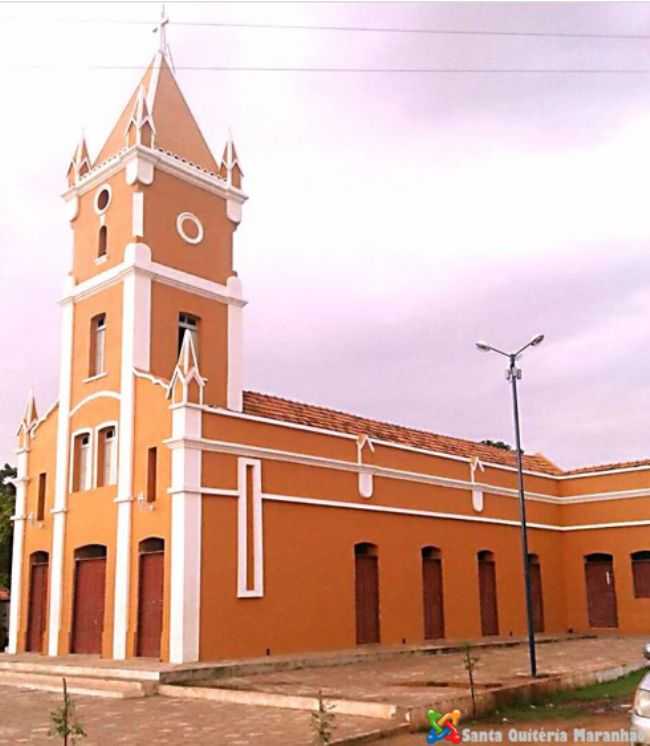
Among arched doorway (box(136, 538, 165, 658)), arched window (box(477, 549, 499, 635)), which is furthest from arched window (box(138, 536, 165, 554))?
arched window (box(477, 549, 499, 635))

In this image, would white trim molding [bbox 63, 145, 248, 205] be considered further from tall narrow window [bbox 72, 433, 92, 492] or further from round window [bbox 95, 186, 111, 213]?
tall narrow window [bbox 72, 433, 92, 492]

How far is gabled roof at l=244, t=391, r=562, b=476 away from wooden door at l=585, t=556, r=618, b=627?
347 cm

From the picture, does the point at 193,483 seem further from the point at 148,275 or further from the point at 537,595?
the point at 537,595

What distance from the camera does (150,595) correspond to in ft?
59.8

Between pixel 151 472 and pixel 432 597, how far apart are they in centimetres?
890

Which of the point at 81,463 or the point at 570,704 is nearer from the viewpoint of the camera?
the point at 570,704

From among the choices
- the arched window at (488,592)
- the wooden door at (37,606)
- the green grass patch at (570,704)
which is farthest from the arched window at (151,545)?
the arched window at (488,592)

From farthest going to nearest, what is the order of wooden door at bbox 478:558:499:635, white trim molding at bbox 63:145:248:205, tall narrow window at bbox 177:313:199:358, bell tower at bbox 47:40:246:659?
wooden door at bbox 478:558:499:635 → tall narrow window at bbox 177:313:199:358 → white trim molding at bbox 63:145:248:205 → bell tower at bbox 47:40:246:659

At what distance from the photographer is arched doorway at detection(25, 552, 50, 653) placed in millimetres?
20969

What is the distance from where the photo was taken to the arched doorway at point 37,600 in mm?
20969

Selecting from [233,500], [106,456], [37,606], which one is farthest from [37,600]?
[233,500]

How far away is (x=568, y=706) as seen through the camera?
12727 millimetres

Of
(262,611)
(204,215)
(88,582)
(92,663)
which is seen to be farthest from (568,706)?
(204,215)

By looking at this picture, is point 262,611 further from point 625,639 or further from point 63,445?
point 625,639
